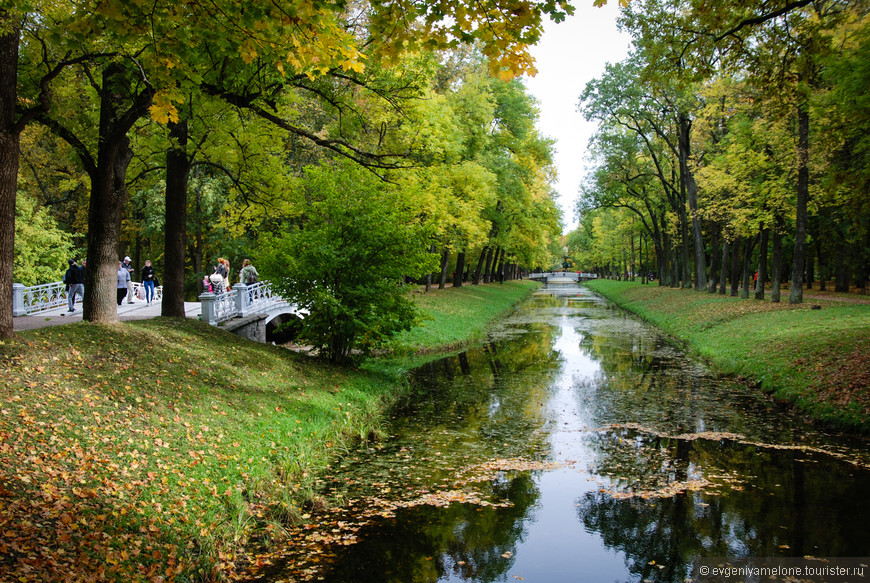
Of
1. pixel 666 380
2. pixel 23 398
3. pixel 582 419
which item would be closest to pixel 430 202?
pixel 666 380

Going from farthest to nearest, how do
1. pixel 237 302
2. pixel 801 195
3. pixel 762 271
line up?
pixel 762 271 < pixel 801 195 < pixel 237 302

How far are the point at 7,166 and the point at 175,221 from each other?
6051mm

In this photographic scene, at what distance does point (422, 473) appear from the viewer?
864 cm

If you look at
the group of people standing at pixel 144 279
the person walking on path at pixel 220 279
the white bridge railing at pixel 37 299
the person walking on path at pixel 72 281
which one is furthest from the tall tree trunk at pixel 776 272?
the white bridge railing at pixel 37 299

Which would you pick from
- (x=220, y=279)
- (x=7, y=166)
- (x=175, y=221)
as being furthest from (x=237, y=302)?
(x=7, y=166)

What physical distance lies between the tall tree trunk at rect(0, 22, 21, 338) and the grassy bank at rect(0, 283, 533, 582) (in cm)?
65

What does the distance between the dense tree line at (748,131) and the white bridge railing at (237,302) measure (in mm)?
10756

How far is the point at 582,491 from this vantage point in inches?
317

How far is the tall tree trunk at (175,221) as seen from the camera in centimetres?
1432

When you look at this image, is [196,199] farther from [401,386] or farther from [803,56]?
[803,56]

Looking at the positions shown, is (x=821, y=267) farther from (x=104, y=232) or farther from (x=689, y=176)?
(x=104, y=232)

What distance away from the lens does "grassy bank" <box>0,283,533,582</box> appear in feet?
17.5

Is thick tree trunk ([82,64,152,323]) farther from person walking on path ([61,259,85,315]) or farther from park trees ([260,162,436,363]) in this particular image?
person walking on path ([61,259,85,315])

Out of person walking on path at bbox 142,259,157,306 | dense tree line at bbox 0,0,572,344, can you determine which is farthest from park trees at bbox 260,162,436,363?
person walking on path at bbox 142,259,157,306
